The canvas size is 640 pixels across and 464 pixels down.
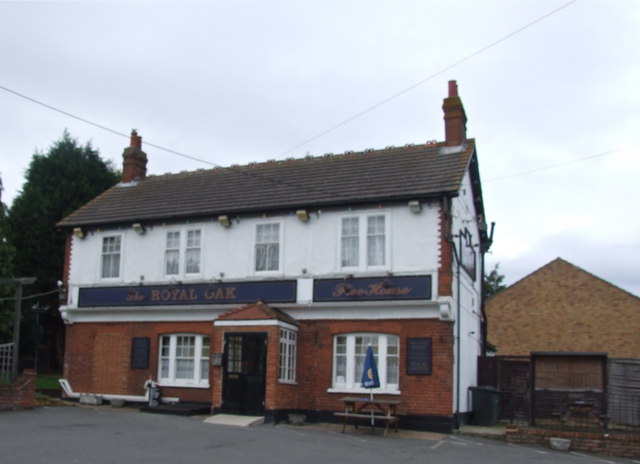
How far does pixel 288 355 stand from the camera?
1947cm

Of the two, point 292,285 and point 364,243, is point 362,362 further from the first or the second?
point 364,243

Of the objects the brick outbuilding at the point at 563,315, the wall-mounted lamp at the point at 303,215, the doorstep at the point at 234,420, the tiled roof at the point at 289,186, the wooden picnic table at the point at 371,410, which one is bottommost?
the doorstep at the point at 234,420

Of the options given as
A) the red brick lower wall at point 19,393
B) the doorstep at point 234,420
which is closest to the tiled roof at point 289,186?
the doorstep at point 234,420

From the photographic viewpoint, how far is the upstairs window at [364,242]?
763 inches

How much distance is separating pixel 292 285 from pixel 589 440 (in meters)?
8.73

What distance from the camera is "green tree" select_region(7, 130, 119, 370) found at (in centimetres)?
3419

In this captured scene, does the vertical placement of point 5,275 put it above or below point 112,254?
below

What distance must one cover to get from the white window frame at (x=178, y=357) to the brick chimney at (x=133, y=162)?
24.0 feet

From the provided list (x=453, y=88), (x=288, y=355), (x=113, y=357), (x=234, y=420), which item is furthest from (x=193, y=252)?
(x=453, y=88)

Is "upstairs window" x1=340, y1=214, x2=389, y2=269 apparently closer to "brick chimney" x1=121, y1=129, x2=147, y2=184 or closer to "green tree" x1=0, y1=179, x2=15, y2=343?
"brick chimney" x1=121, y1=129, x2=147, y2=184

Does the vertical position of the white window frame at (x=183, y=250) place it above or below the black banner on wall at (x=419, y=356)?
above

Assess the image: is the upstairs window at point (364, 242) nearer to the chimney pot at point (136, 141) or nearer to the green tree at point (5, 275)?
the chimney pot at point (136, 141)

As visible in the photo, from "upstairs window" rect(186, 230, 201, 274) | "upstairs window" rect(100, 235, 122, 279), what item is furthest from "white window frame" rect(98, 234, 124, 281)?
"upstairs window" rect(186, 230, 201, 274)

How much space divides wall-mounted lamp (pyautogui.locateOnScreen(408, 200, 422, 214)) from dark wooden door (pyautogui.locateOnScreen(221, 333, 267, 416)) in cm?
516
